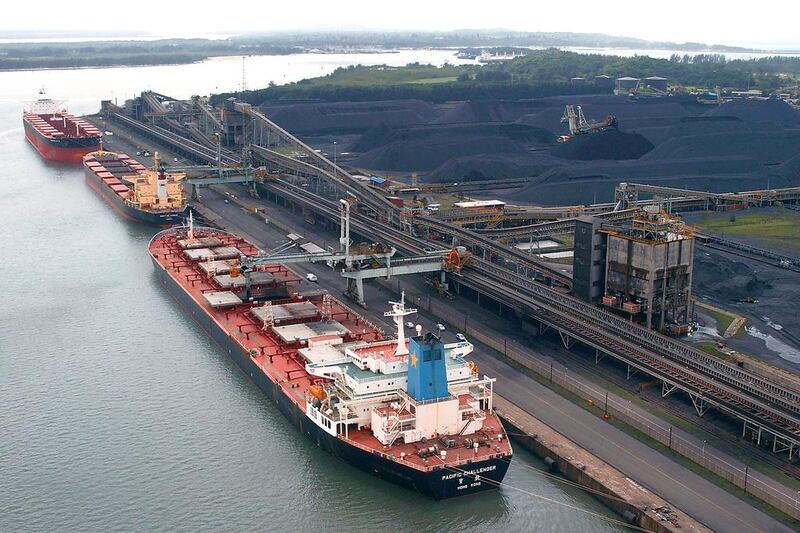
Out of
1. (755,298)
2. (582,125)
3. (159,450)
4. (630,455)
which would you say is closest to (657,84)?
(582,125)

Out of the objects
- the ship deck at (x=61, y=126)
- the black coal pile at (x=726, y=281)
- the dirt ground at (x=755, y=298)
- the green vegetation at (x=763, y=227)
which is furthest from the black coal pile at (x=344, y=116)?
the black coal pile at (x=726, y=281)

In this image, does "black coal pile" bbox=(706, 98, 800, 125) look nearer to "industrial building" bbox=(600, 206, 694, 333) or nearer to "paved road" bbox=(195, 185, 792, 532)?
"industrial building" bbox=(600, 206, 694, 333)

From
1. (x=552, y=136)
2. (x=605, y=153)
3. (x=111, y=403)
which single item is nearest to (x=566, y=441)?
(x=111, y=403)

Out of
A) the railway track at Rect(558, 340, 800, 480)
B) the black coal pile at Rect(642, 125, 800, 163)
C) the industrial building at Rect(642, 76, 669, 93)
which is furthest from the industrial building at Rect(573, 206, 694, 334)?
the industrial building at Rect(642, 76, 669, 93)

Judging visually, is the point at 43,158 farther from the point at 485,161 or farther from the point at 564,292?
the point at 564,292

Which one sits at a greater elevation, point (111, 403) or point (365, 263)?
point (365, 263)

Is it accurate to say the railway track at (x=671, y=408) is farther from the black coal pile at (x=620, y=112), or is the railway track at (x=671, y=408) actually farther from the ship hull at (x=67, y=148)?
the black coal pile at (x=620, y=112)

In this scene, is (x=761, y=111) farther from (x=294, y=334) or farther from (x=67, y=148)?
(x=294, y=334)

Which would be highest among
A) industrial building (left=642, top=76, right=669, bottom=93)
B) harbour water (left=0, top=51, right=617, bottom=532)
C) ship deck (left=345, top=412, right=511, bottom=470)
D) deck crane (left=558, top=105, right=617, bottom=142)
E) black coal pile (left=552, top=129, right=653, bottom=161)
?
industrial building (left=642, top=76, right=669, bottom=93)
